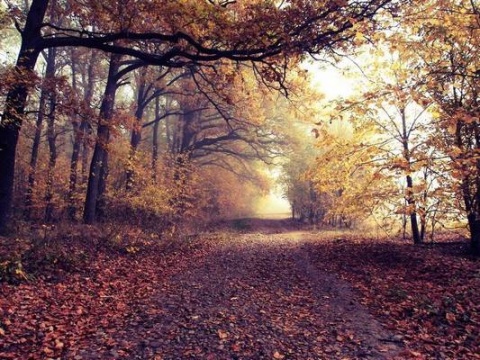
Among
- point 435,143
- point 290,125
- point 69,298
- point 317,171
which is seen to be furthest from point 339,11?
point 290,125

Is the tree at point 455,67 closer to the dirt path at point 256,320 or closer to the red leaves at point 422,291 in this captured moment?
the red leaves at point 422,291

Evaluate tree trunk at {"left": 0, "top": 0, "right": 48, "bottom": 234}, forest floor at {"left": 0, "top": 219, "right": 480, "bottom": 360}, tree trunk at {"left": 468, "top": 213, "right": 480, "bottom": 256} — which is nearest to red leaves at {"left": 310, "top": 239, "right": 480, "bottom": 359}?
forest floor at {"left": 0, "top": 219, "right": 480, "bottom": 360}

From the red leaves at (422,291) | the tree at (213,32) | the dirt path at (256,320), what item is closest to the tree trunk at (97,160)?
A: the tree at (213,32)

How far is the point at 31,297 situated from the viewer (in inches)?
262

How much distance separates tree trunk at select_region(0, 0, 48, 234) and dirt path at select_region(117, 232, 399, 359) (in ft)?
18.4

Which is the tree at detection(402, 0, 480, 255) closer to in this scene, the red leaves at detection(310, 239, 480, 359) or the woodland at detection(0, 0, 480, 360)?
the woodland at detection(0, 0, 480, 360)

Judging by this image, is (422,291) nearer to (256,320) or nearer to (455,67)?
(256,320)

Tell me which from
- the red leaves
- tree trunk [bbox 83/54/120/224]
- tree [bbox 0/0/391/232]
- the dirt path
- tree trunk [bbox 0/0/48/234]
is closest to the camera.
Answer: the dirt path

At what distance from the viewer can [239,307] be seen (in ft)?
22.9

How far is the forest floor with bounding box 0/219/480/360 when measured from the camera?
16.8 feet

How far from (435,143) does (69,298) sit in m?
8.75

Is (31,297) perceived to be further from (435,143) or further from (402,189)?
(402,189)

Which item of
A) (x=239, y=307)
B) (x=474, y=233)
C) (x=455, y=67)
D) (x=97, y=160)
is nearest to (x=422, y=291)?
(x=239, y=307)

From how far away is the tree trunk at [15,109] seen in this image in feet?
31.6
